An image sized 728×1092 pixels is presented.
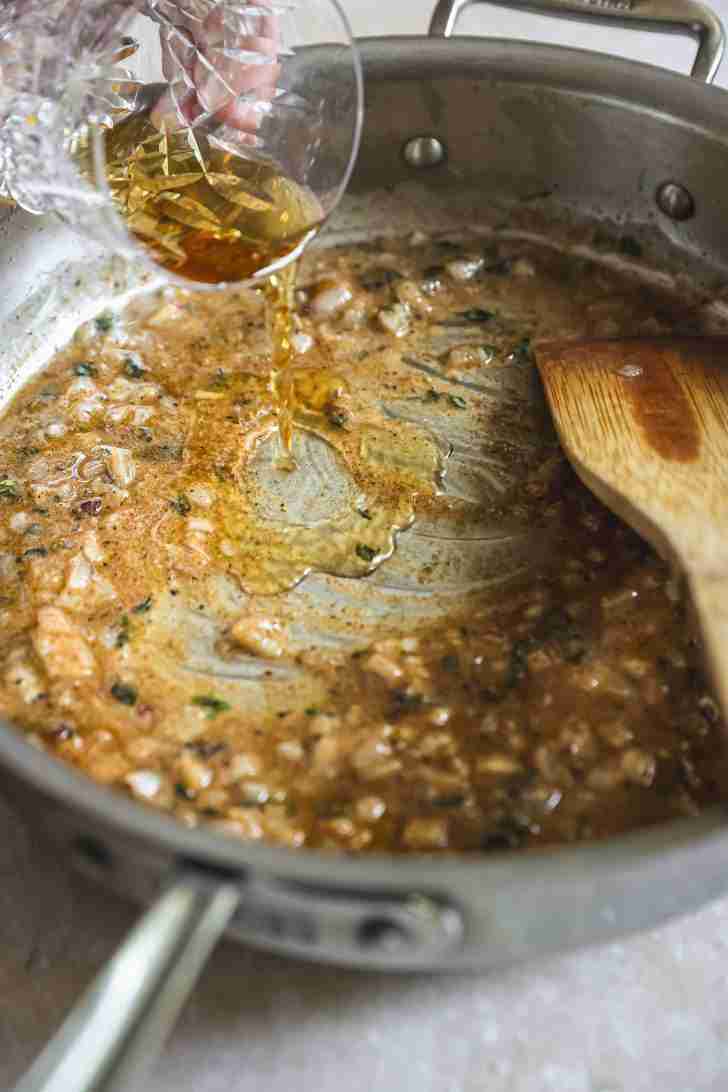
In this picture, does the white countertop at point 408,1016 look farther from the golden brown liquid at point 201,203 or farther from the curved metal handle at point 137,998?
the golden brown liquid at point 201,203

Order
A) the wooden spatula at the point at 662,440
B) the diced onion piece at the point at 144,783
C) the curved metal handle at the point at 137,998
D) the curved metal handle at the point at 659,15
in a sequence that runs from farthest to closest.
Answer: the curved metal handle at the point at 659,15
the wooden spatula at the point at 662,440
the diced onion piece at the point at 144,783
the curved metal handle at the point at 137,998

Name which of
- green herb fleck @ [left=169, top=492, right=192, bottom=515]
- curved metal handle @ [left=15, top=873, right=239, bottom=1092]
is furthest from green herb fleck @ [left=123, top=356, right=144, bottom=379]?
curved metal handle @ [left=15, top=873, right=239, bottom=1092]

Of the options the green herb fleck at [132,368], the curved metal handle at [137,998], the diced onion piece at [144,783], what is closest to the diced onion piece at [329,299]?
the green herb fleck at [132,368]

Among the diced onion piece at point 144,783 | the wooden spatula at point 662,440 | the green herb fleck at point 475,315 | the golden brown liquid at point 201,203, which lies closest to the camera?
the diced onion piece at point 144,783

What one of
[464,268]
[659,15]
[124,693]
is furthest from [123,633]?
[659,15]

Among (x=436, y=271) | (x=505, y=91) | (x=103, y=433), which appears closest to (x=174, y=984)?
(x=103, y=433)

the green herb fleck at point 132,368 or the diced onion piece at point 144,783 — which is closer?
the diced onion piece at point 144,783
